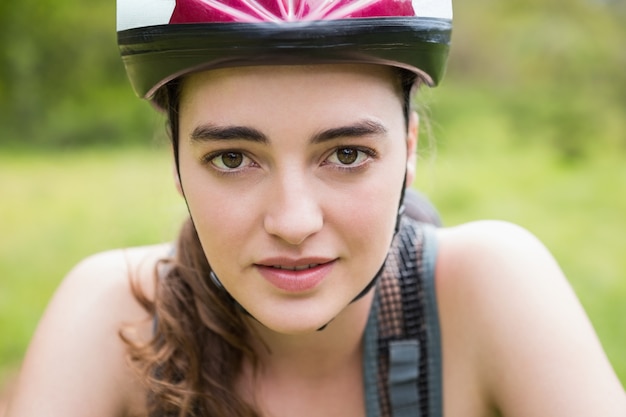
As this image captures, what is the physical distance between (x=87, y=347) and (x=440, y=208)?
4528mm

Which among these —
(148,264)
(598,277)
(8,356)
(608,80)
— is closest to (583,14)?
(608,80)

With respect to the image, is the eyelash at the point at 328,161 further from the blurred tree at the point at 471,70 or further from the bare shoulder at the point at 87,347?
the blurred tree at the point at 471,70

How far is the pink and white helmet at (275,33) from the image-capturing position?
181 cm

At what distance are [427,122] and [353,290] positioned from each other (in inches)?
27.3

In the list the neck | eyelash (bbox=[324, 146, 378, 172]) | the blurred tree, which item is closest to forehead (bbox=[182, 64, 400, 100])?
eyelash (bbox=[324, 146, 378, 172])

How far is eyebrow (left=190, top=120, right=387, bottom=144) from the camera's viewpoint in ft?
6.12

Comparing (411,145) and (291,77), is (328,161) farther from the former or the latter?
(411,145)

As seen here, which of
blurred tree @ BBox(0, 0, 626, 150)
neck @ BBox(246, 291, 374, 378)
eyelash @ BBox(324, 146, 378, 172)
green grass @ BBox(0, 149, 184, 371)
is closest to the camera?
eyelash @ BBox(324, 146, 378, 172)

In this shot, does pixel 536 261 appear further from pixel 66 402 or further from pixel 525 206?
pixel 525 206

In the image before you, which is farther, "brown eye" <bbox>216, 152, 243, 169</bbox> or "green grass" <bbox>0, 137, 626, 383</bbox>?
"green grass" <bbox>0, 137, 626, 383</bbox>

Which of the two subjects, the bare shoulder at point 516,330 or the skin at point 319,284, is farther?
the bare shoulder at point 516,330

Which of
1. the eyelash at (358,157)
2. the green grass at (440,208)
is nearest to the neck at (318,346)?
the eyelash at (358,157)

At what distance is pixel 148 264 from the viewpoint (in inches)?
103

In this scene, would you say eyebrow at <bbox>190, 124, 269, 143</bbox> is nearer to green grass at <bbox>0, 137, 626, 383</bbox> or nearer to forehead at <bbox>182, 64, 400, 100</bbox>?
forehead at <bbox>182, 64, 400, 100</bbox>
